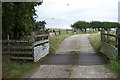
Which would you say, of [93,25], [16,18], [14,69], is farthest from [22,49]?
[93,25]

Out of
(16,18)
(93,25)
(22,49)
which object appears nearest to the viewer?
(22,49)

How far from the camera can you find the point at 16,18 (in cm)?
2034

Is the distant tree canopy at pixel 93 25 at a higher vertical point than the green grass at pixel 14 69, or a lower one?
higher

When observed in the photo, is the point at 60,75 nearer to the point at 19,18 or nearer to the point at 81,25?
the point at 19,18

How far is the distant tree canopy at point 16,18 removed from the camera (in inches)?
753

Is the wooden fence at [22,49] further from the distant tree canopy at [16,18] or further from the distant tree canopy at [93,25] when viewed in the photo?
the distant tree canopy at [93,25]

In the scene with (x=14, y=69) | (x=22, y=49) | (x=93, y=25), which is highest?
(x=93, y=25)

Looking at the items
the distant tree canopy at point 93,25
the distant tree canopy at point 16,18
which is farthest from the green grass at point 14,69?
the distant tree canopy at point 93,25

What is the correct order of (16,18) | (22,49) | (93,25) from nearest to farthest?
(22,49), (16,18), (93,25)

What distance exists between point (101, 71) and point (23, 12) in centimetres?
763

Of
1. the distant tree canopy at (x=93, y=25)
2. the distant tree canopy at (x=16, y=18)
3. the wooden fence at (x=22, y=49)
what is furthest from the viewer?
the distant tree canopy at (x=93, y=25)

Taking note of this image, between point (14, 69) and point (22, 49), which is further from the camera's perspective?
point (22, 49)

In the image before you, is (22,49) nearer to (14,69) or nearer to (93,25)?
(14,69)

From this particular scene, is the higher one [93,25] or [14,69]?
[93,25]
